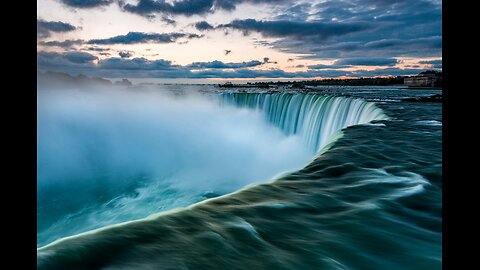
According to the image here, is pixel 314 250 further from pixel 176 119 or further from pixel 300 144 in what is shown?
pixel 176 119

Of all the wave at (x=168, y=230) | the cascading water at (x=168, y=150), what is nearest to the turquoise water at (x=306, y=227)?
the wave at (x=168, y=230)

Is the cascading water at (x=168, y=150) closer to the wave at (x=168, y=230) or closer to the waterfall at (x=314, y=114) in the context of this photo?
the waterfall at (x=314, y=114)

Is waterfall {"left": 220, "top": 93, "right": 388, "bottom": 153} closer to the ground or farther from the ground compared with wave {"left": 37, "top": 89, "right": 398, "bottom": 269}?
farther from the ground

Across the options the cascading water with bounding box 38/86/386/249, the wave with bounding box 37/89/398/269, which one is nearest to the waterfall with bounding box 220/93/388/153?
the cascading water with bounding box 38/86/386/249

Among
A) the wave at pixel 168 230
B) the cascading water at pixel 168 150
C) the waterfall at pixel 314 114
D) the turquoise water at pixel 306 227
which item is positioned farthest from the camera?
the waterfall at pixel 314 114

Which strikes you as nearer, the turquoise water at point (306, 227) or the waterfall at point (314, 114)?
the turquoise water at point (306, 227)

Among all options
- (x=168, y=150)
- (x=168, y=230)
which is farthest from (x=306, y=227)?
(x=168, y=150)

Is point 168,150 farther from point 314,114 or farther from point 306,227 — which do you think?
point 306,227

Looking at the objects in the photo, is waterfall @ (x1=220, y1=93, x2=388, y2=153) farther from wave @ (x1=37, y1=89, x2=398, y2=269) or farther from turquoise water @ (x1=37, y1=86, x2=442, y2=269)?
wave @ (x1=37, y1=89, x2=398, y2=269)
